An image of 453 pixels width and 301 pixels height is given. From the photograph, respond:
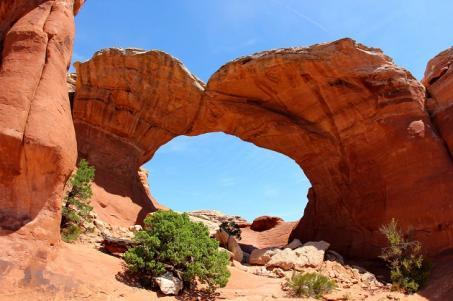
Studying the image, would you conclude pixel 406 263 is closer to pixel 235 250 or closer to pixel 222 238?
pixel 235 250

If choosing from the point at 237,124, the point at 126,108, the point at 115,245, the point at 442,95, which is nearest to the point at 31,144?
the point at 115,245

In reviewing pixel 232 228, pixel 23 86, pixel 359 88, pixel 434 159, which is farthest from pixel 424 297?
pixel 23 86

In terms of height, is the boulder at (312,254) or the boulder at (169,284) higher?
the boulder at (312,254)

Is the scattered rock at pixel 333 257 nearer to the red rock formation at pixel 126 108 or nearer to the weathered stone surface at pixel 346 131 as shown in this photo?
the weathered stone surface at pixel 346 131

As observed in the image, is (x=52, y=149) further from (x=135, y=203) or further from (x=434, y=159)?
(x=434, y=159)

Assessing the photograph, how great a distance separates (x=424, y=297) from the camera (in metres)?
11.6

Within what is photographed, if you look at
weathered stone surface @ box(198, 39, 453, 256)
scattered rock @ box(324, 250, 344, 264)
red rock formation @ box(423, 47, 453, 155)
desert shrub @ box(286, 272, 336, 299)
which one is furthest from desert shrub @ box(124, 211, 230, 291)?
red rock formation @ box(423, 47, 453, 155)

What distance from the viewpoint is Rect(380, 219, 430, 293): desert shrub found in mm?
12328

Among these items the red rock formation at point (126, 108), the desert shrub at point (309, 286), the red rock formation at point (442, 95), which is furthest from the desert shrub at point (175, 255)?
the red rock formation at point (442, 95)

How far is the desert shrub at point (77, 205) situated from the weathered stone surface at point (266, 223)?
22.6m

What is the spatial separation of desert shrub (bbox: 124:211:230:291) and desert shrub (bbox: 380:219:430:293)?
5.63 metres

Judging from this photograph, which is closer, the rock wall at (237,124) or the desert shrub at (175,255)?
the rock wall at (237,124)

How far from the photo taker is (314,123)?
1911cm

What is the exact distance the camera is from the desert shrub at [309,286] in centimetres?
1095
